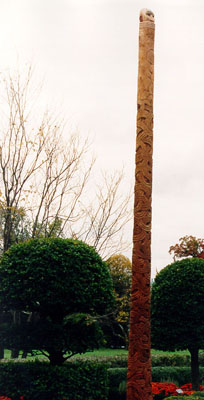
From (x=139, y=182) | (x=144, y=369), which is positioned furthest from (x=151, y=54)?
(x=144, y=369)

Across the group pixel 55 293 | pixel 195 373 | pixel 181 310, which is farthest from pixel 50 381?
pixel 195 373

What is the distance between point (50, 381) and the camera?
6.78 metres

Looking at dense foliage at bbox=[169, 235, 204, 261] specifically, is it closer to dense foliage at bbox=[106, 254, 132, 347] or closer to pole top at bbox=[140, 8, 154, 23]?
dense foliage at bbox=[106, 254, 132, 347]

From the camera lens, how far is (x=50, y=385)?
675 cm

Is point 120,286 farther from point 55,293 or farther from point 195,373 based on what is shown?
point 55,293

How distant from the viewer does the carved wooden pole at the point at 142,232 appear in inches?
194

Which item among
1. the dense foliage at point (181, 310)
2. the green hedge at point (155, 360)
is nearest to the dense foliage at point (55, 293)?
the dense foliage at point (181, 310)

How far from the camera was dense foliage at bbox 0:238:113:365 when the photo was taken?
22.4 ft

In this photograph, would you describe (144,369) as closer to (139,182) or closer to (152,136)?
(139,182)

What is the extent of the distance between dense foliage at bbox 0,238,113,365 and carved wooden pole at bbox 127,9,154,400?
6.27 feet

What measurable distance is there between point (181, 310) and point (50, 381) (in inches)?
115

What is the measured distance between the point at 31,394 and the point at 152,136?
13.1 ft

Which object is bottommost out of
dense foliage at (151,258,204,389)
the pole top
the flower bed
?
the flower bed

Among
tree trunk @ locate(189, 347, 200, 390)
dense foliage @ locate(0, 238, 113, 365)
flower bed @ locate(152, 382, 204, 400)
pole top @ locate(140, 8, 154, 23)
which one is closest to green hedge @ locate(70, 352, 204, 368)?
flower bed @ locate(152, 382, 204, 400)
